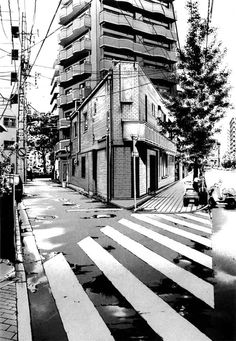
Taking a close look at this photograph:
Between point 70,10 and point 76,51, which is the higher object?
point 70,10

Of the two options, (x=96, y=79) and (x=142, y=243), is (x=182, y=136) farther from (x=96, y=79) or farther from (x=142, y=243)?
(x=96, y=79)

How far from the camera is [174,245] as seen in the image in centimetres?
813

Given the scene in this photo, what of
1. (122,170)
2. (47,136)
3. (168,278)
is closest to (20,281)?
(168,278)

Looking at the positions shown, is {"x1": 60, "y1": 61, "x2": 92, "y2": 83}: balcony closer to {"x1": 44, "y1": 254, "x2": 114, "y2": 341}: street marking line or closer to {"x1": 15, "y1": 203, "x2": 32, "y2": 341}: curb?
{"x1": 15, "y1": 203, "x2": 32, "y2": 341}: curb

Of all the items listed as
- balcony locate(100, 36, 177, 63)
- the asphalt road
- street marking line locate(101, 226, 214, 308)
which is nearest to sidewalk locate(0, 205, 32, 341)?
the asphalt road

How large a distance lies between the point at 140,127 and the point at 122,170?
97.8 inches

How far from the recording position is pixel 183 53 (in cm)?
1814

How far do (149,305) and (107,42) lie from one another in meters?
29.8

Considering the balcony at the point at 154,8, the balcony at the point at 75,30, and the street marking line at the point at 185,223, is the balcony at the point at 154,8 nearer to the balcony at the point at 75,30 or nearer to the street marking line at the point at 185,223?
the balcony at the point at 75,30

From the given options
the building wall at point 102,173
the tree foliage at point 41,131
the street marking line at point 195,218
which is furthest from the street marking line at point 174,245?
the tree foliage at point 41,131

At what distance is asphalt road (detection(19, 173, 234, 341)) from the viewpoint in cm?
395

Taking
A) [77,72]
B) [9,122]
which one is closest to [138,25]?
[77,72]

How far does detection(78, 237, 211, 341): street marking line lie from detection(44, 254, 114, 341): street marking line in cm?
62

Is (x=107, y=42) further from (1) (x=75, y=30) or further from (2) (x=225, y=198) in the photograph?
(2) (x=225, y=198)
